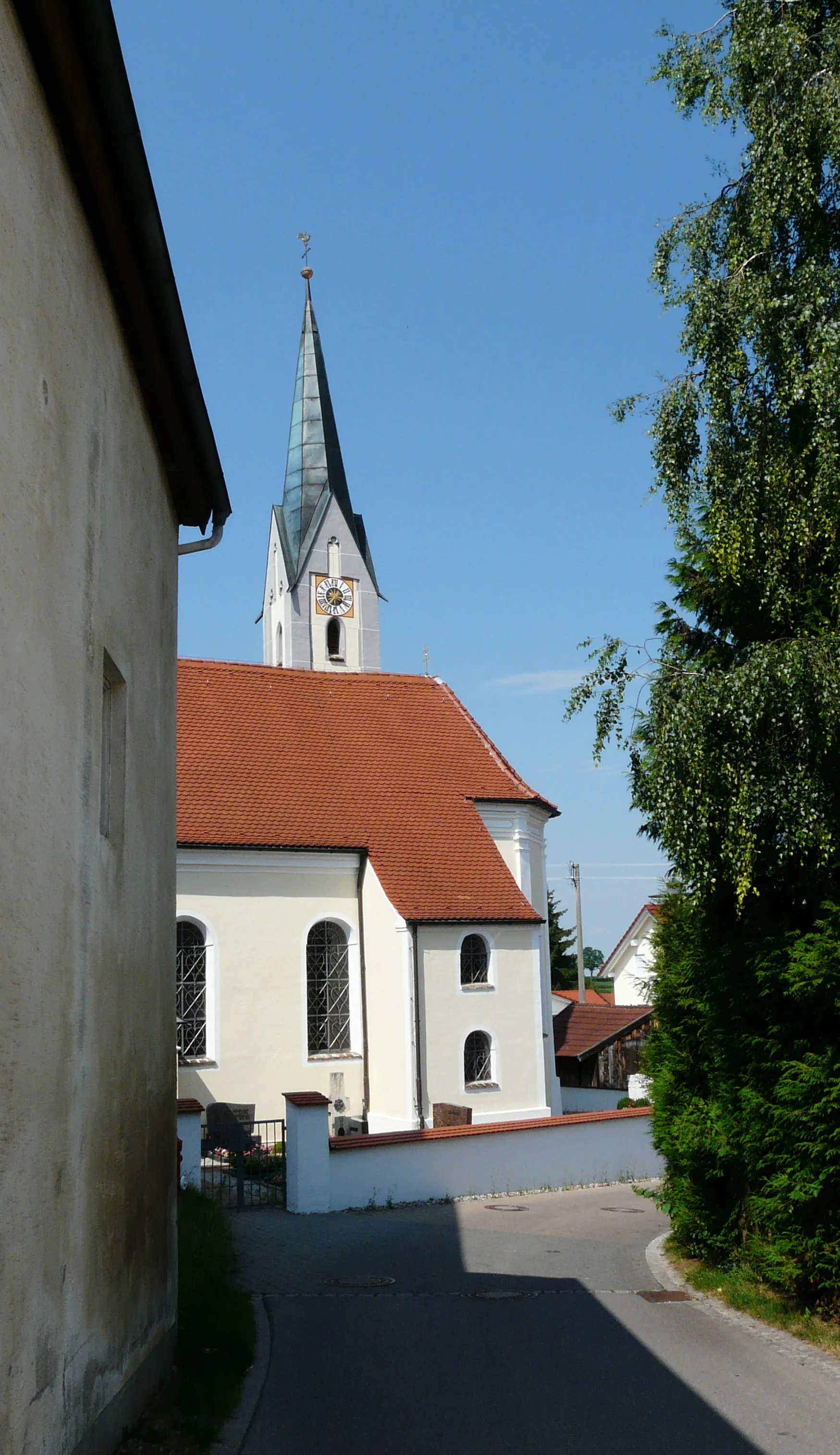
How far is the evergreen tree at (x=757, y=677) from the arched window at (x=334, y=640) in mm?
36049

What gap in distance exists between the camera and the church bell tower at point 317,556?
46906 mm

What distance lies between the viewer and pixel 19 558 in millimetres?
4277

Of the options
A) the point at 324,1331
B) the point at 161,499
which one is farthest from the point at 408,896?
the point at 161,499

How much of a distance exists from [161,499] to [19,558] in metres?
3.86

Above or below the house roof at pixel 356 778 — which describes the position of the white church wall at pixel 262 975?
below

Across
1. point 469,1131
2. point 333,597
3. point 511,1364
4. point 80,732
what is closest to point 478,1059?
point 469,1131

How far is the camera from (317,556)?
157 ft

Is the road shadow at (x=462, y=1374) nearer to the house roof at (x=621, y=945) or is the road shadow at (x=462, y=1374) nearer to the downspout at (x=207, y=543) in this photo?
the downspout at (x=207, y=543)

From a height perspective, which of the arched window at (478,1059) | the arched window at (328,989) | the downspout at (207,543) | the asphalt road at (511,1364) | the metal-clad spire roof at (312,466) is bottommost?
the asphalt road at (511,1364)

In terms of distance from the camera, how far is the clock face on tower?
4728 cm

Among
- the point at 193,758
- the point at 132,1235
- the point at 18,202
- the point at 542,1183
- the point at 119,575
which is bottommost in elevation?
the point at 542,1183

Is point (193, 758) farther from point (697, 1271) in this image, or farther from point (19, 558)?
point (19, 558)

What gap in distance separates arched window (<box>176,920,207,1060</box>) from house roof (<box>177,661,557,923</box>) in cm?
176

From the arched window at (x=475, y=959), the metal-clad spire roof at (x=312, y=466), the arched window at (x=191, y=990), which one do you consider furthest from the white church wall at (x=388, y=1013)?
the metal-clad spire roof at (x=312, y=466)
